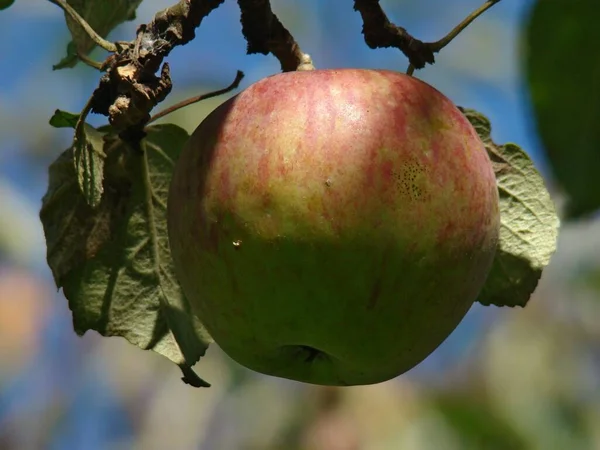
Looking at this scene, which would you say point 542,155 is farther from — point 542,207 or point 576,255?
point 576,255

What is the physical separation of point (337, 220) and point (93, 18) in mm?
709

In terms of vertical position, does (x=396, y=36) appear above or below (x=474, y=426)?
above

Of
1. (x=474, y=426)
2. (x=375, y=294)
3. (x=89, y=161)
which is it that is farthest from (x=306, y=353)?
(x=474, y=426)

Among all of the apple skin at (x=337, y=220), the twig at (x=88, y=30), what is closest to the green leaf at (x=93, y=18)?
the twig at (x=88, y=30)

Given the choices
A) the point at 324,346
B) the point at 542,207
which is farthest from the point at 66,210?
the point at 542,207

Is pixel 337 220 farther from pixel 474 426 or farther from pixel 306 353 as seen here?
pixel 474 426

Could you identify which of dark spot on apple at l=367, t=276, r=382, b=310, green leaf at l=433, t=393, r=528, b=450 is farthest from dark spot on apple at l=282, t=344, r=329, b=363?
green leaf at l=433, t=393, r=528, b=450

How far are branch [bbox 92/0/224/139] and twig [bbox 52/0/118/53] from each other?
38 millimetres

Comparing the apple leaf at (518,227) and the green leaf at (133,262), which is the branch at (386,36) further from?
the green leaf at (133,262)

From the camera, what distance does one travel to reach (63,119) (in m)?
1.32

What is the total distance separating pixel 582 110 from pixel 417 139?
452 millimetres

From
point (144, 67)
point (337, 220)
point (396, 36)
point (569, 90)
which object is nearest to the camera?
point (569, 90)

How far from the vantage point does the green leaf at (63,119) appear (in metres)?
1.30

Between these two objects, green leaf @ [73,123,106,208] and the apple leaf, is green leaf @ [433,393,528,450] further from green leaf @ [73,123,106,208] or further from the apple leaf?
green leaf @ [73,123,106,208]
